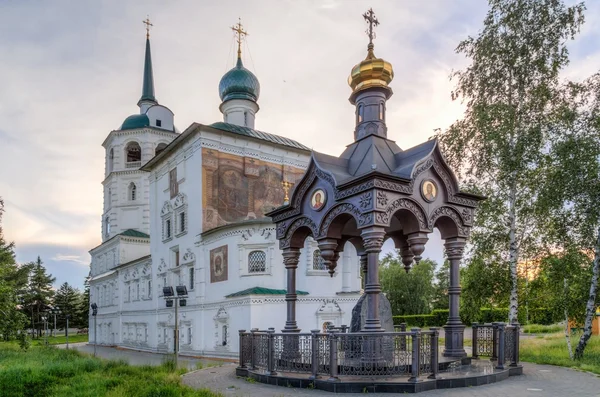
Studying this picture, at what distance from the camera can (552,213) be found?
1459 cm

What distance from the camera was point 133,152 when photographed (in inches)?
1506

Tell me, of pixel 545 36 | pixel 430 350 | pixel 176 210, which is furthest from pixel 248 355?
pixel 176 210

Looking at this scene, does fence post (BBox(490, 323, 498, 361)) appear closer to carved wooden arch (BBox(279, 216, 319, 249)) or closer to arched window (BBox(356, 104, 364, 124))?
carved wooden arch (BBox(279, 216, 319, 249))

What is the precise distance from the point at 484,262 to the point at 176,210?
16.4 meters

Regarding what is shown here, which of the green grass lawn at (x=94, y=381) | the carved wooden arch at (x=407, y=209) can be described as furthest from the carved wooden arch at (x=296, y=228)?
the green grass lawn at (x=94, y=381)

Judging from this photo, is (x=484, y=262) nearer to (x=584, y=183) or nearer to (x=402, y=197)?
(x=584, y=183)

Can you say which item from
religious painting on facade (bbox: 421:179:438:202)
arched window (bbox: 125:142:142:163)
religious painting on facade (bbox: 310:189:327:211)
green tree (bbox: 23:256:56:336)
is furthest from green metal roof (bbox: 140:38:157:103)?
religious painting on facade (bbox: 421:179:438:202)

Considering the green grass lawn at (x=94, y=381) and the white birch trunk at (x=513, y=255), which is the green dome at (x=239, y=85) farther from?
the green grass lawn at (x=94, y=381)

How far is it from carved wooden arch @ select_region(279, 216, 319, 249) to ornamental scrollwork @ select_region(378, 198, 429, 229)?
70.2 inches

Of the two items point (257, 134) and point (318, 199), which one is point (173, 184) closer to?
point (257, 134)

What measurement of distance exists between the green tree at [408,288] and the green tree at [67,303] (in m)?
38.8

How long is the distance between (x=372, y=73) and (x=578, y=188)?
24.4ft

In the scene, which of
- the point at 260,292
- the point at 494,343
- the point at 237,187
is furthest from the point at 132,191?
the point at 494,343

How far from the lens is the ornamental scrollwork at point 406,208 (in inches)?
353
